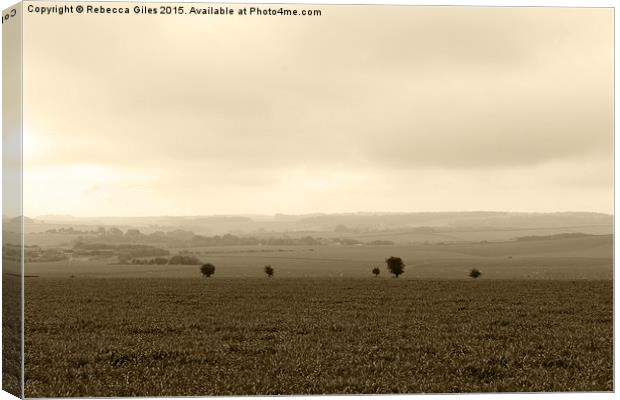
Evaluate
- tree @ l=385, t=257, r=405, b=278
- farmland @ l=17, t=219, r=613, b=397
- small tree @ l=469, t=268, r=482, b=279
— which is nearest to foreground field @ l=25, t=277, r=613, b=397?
farmland @ l=17, t=219, r=613, b=397

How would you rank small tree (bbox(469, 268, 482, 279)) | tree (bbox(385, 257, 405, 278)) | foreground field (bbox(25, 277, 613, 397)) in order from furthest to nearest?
1. small tree (bbox(469, 268, 482, 279))
2. tree (bbox(385, 257, 405, 278))
3. foreground field (bbox(25, 277, 613, 397))

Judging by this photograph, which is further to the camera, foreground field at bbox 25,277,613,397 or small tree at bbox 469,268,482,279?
small tree at bbox 469,268,482,279

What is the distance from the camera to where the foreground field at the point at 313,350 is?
15039 mm

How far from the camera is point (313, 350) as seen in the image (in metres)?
16.5

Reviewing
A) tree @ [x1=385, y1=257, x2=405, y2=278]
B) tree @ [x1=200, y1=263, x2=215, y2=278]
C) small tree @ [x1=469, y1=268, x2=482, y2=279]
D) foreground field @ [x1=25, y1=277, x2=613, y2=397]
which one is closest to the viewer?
foreground field @ [x1=25, y1=277, x2=613, y2=397]

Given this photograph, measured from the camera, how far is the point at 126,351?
16047 millimetres

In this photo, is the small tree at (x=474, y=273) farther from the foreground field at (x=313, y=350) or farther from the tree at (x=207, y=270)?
the foreground field at (x=313, y=350)

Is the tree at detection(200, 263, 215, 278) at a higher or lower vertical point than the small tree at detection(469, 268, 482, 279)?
higher

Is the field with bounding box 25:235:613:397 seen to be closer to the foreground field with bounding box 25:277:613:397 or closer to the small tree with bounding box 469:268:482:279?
the foreground field with bounding box 25:277:613:397

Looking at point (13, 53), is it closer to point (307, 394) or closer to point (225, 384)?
point (225, 384)

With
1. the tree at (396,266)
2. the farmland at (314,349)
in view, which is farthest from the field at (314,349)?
the tree at (396,266)

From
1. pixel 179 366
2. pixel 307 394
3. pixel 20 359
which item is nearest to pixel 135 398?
pixel 179 366

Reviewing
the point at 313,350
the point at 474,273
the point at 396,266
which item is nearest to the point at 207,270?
the point at 396,266

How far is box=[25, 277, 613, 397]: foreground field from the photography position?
15.0 meters
